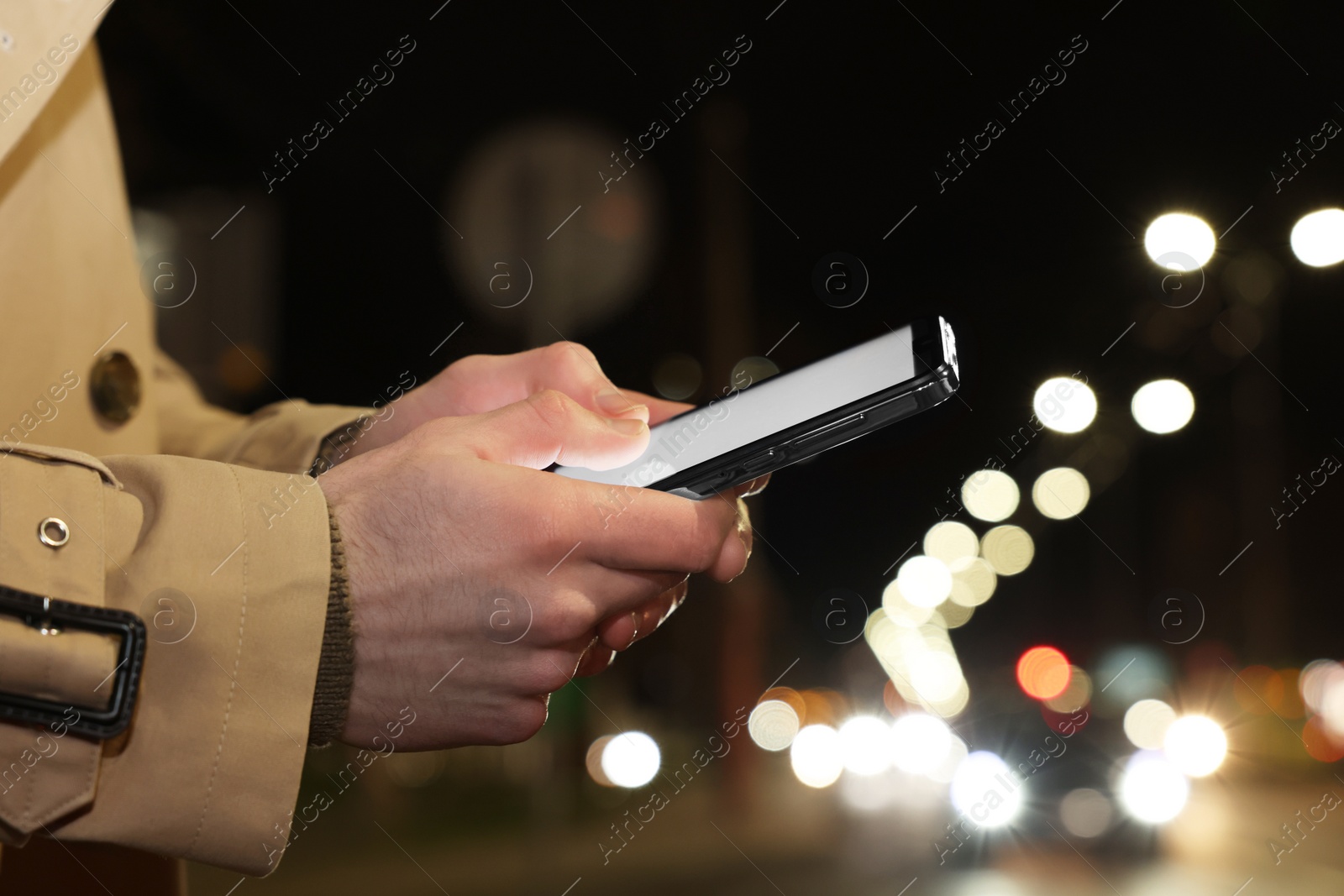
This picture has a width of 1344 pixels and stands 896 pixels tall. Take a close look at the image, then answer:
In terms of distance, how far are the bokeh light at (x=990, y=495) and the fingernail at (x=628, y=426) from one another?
11.0ft

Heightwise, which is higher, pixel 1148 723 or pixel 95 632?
pixel 1148 723

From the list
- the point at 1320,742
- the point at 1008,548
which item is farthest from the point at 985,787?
the point at 1320,742

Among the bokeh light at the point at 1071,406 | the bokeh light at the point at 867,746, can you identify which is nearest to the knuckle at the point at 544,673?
the bokeh light at the point at 1071,406

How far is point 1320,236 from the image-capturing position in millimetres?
2361

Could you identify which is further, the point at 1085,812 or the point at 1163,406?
the point at 1163,406

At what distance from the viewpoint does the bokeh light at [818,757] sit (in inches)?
197

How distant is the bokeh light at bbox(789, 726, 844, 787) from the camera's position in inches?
197

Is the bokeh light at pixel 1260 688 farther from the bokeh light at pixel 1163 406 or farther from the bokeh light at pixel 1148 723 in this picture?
the bokeh light at pixel 1163 406

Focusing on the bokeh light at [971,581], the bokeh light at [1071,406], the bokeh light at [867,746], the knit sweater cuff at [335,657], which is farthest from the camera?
the bokeh light at [971,581]

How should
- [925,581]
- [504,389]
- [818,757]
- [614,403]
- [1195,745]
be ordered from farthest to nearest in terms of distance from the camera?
[925,581]
[818,757]
[1195,745]
[504,389]
[614,403]

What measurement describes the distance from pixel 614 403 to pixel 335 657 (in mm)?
382

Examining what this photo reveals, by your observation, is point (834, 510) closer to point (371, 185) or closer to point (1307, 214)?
point (1307, 214)

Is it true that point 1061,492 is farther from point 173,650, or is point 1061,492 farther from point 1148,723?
point 173,650

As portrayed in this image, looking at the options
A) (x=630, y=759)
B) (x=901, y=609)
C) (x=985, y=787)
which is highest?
A: (x=901, y=609)
